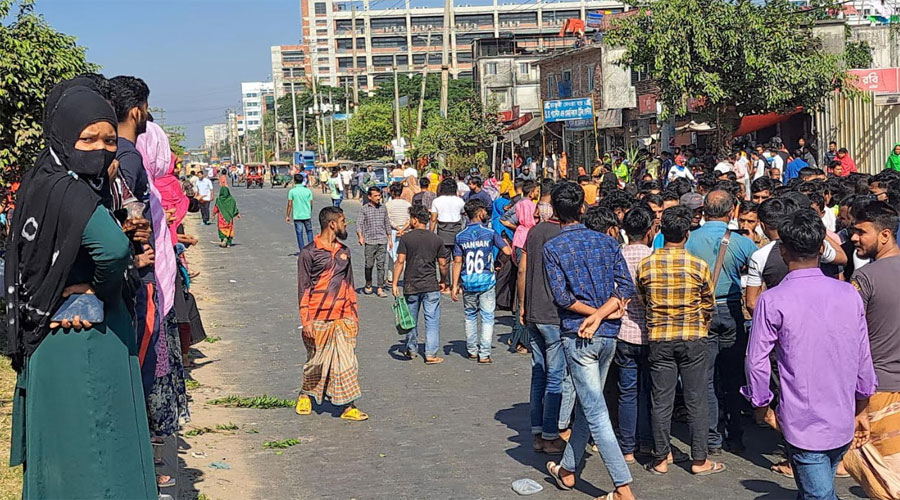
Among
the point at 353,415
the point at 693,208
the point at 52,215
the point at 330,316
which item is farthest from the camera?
the point at 693,208

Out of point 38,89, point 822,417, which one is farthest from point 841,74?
point 822,417

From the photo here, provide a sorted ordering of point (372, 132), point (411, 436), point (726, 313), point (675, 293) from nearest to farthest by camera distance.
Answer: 1. point (675, 293)
2. point (726, 313)
3. point (411, 436)
4. point (372, 132)

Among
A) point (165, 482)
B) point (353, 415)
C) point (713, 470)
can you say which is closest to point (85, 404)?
point (165, 482)

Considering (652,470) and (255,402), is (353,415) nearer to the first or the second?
(255,402)

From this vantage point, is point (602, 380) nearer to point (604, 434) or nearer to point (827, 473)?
point (604, 434)

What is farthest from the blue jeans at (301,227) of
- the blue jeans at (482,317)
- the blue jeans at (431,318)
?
the blue jeans at (482,317)

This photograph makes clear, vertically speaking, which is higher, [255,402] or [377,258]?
[377,258]

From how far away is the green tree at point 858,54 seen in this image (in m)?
31.7

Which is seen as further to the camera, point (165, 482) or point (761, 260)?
point (761, 260)

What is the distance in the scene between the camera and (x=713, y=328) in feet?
23.9

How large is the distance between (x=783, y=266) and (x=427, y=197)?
11263mm

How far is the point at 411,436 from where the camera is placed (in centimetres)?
808

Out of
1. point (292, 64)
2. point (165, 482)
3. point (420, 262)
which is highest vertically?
point (292, 64)

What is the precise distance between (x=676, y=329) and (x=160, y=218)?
3.31m
